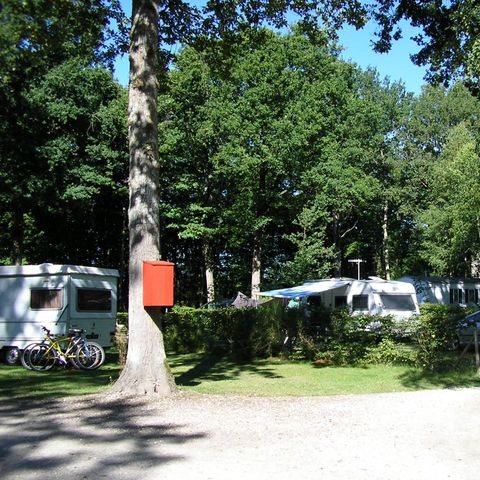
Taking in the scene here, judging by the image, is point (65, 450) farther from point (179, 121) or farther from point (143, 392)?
point (179, 121)

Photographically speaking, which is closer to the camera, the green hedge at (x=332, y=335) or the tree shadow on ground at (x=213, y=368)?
the tree shadow on ground at (x=213, y=368)

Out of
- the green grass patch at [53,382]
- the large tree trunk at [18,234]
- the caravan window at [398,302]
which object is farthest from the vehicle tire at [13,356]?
the caravan window at [398,302]

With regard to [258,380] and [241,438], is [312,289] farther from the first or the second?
[241,438]

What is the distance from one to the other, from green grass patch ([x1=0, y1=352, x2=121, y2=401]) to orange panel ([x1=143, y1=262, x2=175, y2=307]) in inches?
77.3

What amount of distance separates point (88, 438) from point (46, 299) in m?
9.86

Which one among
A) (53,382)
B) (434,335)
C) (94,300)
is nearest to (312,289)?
(434,335)

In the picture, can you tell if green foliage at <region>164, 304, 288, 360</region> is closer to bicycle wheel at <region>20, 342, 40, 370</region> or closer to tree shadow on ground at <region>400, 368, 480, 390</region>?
tree shadow on ground at <region>400, 368, 480, 390</region>

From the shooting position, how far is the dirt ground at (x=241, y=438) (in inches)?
193

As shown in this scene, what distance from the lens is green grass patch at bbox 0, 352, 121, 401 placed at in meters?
9.51

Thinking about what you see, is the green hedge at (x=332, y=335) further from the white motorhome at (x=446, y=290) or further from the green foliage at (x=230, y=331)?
the white motorhome at (x=446, y=290)

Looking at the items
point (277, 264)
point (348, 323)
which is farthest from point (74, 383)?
point (277, 264)

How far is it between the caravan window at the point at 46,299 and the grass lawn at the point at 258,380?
5.84 ft

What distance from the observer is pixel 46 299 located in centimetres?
1510

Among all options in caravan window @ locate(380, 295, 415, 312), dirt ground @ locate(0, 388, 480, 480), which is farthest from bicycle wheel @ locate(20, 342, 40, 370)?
caravan window @ locate(380, 295, 415, 312)
